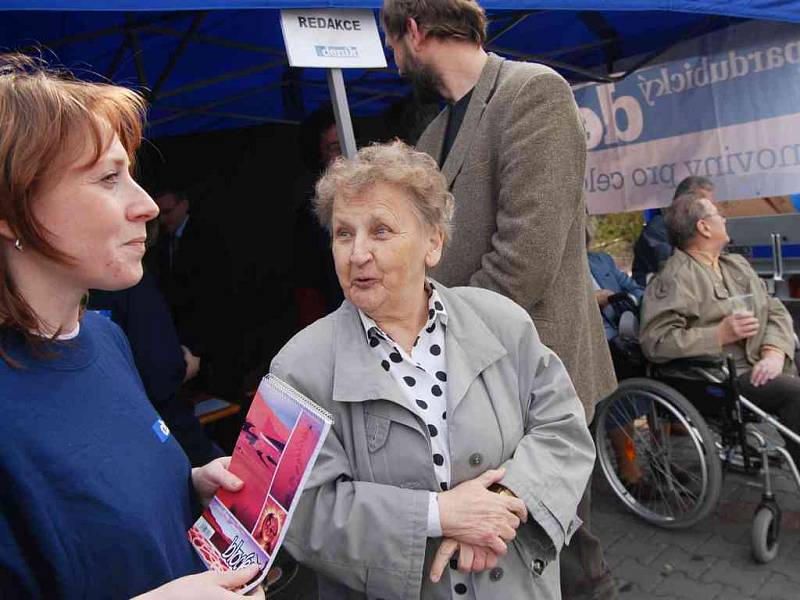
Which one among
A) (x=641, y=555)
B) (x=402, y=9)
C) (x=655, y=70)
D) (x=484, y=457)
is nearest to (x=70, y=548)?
(x=484, y=457)

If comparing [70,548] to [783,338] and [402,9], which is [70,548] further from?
[783,338]

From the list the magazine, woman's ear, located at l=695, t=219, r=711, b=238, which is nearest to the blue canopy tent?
woman's ear, located at l=695, t=219, r=711, b=238

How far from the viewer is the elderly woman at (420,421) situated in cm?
147

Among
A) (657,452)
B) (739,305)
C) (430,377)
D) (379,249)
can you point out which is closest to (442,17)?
(379,249)

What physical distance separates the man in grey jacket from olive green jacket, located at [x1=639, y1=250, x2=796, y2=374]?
1.37 metres

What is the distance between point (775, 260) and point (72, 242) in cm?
546

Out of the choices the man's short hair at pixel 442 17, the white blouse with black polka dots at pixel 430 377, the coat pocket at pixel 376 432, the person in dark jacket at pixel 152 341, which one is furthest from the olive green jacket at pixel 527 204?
the person in dark jacket at pixel 152 341

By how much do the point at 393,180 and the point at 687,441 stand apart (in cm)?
291

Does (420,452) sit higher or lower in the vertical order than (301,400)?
lower

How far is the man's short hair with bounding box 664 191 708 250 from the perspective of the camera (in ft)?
12.1

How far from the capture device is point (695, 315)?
3562mm

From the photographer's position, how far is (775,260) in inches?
212

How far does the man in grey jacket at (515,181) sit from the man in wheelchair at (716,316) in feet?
4.57

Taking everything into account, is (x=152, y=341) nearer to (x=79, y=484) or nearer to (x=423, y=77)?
(x=423, y=77)
